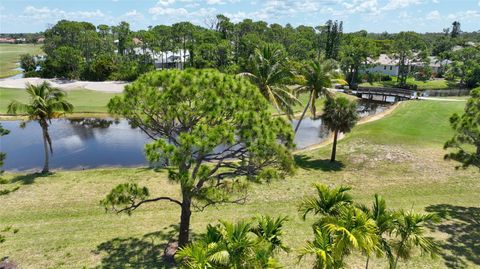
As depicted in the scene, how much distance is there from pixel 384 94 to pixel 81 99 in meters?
52.8

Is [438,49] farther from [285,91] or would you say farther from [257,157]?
[257,157]

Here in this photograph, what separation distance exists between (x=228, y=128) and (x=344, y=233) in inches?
232

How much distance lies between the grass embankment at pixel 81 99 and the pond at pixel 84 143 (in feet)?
6.53

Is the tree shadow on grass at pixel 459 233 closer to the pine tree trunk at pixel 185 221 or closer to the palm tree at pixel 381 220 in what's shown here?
the palm tree at pixel 381 220

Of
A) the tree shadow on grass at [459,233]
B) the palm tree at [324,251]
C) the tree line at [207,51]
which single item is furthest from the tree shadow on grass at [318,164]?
the tree line at [207,51]

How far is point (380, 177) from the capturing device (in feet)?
89.4

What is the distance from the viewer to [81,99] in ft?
189

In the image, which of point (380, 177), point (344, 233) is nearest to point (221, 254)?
point (344, 233)

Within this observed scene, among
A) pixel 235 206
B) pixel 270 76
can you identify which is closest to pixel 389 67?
pixel 270 76

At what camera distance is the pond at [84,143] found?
33094 mm

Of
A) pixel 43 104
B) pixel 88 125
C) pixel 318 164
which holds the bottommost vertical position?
pixel 88 125

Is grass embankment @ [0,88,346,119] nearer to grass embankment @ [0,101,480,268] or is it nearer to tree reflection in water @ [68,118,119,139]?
tree reflection in water @ [68,118,119,139]

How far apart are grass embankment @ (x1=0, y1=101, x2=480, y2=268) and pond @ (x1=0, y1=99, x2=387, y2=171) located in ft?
16.6

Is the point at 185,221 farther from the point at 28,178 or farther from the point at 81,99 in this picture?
the point at 81,99
